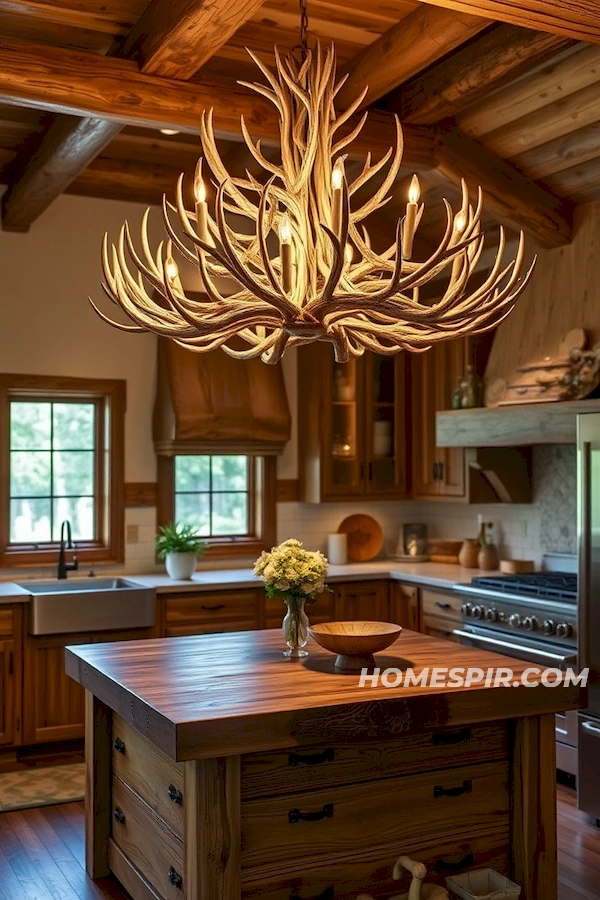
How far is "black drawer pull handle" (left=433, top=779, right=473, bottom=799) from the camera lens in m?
3.51

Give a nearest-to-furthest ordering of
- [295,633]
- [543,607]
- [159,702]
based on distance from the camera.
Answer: [159,702], [295,633], [543,607]

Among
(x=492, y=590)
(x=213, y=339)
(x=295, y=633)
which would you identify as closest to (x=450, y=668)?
(x=295, y=633)

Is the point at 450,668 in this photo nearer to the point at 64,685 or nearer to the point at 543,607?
the point at 543,607

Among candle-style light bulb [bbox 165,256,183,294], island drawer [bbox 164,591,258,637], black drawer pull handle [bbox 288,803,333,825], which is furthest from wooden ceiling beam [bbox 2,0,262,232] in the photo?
black drawer pull handle [bbox 288,803,333,825]

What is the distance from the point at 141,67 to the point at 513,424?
271cm

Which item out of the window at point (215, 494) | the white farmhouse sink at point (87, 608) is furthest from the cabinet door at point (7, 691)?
the window at point (215, 494)

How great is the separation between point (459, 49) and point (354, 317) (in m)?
2.05

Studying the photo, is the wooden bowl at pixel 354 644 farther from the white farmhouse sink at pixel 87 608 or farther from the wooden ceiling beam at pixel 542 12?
the white farmhouse sink at pixel 87 608

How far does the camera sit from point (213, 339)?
346cm

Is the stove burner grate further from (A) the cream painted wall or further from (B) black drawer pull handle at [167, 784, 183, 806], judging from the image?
(B) black drawer pull handle at [167, 784, 183, 806]

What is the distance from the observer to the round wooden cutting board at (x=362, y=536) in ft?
23.5

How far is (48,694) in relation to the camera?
219 inches

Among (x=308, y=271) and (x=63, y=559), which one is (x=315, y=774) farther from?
(x=63, y=559)

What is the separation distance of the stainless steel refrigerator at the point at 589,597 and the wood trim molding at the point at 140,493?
278 cm
